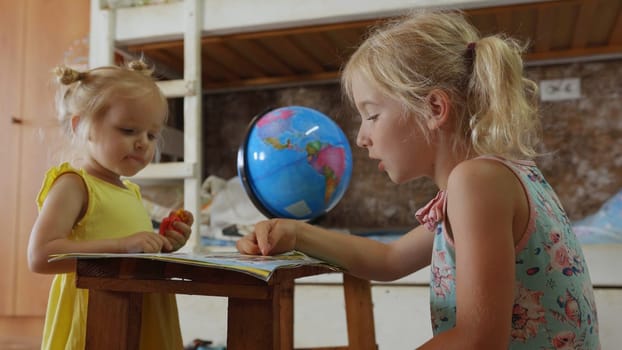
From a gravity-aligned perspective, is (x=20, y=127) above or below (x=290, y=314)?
above

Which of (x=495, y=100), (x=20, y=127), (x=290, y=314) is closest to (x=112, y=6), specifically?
(x=20, y=127)

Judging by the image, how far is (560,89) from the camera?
2820 millimetres

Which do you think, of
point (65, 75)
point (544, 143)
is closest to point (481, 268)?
point (65, 75)

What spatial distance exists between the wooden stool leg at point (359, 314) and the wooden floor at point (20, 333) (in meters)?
1.80

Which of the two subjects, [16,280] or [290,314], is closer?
[290,314]

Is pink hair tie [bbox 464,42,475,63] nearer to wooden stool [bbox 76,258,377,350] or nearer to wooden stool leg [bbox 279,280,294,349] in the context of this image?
wooden stool [bbox 76,258,377,350]

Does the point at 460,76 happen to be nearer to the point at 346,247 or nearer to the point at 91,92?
the point at 346,247

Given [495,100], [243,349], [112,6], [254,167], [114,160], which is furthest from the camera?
[112,6]

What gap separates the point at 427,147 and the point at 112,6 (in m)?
1.75

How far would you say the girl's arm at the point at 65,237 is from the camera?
Answer: 3.41 feet

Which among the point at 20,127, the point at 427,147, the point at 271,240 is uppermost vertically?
the point at 20,127

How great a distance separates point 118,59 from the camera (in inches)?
94.7

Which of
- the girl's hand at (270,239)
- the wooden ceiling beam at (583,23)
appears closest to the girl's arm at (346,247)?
the girl's hand at (270,239)

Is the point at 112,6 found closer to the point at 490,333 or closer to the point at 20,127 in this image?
the point at 20,127
